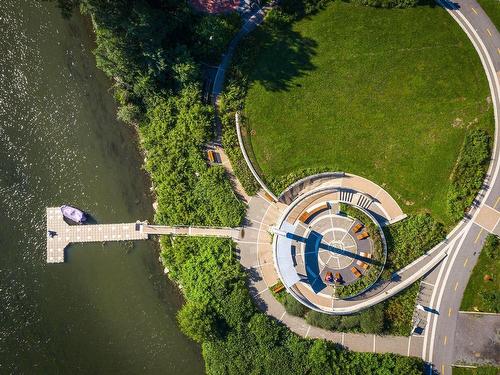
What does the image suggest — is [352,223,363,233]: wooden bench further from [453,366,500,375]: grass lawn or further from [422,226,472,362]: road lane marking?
[453,366,500,375]: grass lawn

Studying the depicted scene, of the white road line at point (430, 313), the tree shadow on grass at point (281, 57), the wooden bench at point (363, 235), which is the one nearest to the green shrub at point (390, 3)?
the tree shadow on grass at point (281, 57)

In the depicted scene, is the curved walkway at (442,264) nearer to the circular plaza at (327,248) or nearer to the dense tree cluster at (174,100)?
the circular plaza at (327,248)

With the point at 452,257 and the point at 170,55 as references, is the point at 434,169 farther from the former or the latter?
the point at 170,55

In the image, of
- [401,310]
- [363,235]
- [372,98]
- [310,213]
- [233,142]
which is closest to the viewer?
[363,235]

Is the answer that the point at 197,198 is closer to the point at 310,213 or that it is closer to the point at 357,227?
the point at 310,213

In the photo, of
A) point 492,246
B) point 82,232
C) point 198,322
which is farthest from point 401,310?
point 82,232

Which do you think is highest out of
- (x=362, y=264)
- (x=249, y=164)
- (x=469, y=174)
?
(x=249, y=164)
